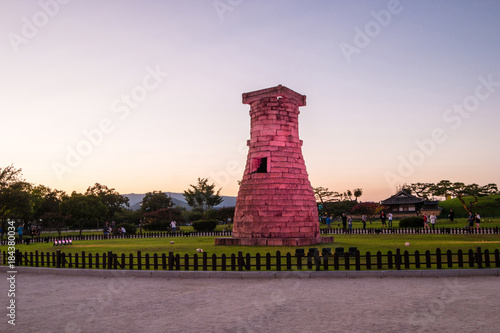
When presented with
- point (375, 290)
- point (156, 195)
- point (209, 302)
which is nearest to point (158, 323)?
point (209, 302)

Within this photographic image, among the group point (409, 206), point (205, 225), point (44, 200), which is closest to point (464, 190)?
point (409, 206)

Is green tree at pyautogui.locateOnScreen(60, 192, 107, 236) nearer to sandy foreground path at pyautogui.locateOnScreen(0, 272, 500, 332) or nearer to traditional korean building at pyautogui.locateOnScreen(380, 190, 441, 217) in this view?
sandy foreground path at pyautogui.locateOnScreen(0, 272, 500, 332)

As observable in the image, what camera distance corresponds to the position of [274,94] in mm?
20703

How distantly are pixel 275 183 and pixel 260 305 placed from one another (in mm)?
12850

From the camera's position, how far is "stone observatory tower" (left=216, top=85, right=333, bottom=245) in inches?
780

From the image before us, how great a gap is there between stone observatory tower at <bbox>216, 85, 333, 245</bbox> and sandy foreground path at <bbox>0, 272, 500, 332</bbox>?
368 inches

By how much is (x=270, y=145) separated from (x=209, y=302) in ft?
43.9

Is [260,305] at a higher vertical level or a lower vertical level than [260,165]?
Result: lower

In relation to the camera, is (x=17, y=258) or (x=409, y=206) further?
(x=409, y=206)

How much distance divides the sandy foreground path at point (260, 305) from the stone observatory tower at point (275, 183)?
9343 mm

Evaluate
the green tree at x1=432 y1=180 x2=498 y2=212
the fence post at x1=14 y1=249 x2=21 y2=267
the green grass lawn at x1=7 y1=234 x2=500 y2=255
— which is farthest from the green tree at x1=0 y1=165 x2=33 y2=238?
the green tree at x1=432 y1=180 x2=498 y2=212

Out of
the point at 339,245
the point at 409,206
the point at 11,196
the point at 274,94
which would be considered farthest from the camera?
the point at 409,206

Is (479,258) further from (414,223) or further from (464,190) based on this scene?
(464,190)

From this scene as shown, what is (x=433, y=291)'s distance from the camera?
841cm
